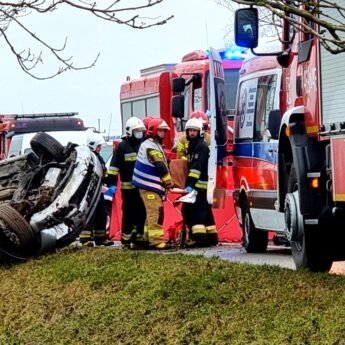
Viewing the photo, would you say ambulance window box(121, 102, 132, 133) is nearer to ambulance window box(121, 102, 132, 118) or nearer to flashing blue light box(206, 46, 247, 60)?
ambulance window box(121, 102, 132, 118)

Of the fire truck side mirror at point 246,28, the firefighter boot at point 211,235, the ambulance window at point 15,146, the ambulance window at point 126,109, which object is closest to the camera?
the fire truck side mirror at point 246,28

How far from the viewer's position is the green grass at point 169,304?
6102 millimetres

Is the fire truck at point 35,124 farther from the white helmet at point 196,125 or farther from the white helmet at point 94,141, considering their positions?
the white helmet at point 196,125

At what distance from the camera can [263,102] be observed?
12172mm

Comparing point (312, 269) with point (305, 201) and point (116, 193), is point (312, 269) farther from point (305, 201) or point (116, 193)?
point (116, 193)

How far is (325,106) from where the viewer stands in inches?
317

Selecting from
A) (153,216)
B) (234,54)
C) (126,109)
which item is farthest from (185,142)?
(126,109)

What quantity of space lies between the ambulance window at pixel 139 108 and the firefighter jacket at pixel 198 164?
8.46 m

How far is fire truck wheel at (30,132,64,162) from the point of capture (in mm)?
10680

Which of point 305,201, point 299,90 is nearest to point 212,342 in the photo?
point 305,201

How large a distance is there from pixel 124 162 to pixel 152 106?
8.10m

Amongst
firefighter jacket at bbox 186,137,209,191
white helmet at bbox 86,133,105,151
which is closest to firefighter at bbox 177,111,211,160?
firefighter jacket at bbox 186,137,209,191

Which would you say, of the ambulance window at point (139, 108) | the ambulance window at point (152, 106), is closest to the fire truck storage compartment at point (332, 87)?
the ambulance window at point (152, 106)

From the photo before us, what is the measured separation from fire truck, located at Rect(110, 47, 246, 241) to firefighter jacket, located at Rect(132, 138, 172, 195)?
1.07 metres
